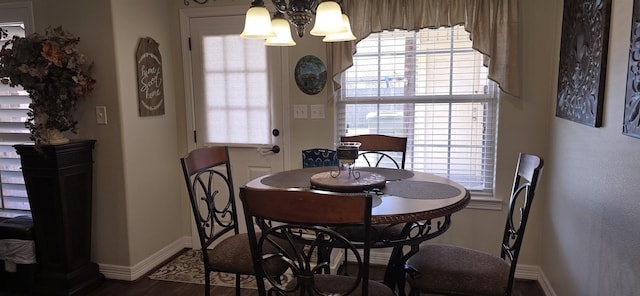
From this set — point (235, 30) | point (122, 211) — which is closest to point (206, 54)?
point (235, 30)

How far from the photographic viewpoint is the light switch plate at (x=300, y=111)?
319 centimetres

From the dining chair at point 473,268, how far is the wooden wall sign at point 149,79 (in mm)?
2251

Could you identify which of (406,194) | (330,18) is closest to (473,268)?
(406,194)

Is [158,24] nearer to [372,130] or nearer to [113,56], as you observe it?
[113,56]

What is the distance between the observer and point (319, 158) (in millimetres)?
2916

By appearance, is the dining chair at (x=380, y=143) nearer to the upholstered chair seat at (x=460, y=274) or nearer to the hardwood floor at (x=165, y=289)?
the upholstered chair seat at (x=460, y=274)

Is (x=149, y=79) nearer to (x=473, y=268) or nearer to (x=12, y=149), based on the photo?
(x=12, y=149)

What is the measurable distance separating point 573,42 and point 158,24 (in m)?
2.89

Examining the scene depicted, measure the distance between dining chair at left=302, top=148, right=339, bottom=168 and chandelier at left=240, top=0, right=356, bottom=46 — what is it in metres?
1.14

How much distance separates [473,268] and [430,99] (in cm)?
147

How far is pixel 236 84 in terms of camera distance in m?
3.33

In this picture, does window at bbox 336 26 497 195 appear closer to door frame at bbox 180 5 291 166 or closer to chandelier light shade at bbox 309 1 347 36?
door frame at bbox 180 5 291 166

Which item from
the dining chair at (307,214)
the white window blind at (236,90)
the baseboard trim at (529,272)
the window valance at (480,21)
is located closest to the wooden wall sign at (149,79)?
the white window blind at (236,90)

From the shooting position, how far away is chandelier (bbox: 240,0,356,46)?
1634 millimetres
